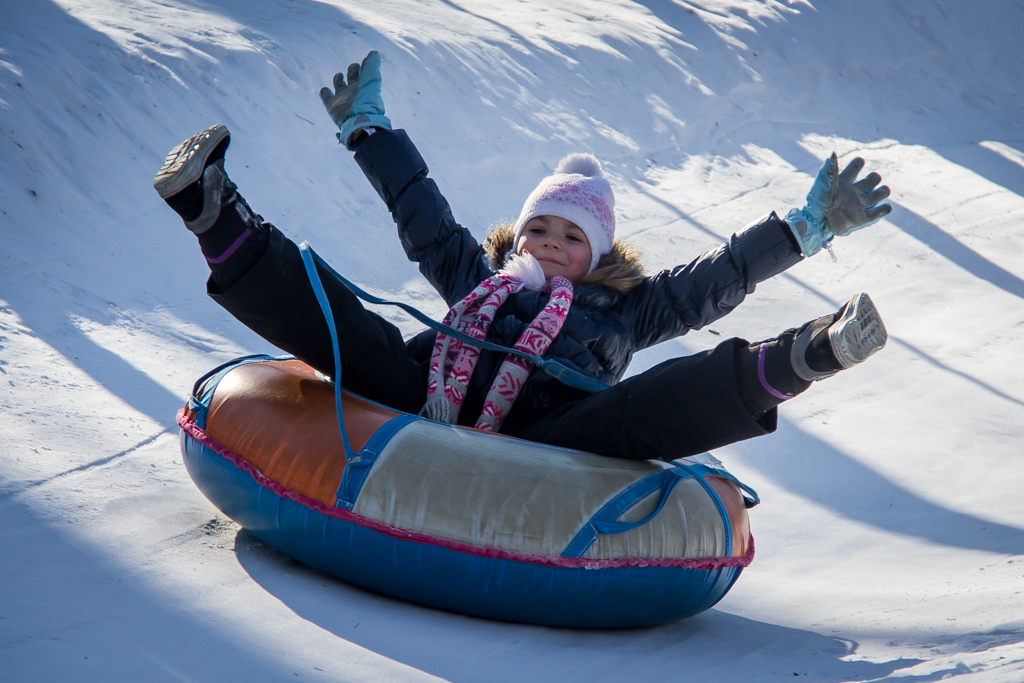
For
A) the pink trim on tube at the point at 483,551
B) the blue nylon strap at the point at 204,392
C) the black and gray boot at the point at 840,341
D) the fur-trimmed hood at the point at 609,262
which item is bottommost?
the pink trim on tube at the point at 483,551

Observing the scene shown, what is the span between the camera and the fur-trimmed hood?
7.80 feet

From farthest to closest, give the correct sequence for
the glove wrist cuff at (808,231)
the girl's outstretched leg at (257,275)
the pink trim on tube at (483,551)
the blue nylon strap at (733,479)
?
the glove wrist cuff at (808,231)
the blue nylon strap at (733,479)
the girl's outstretched leg at (257,275)
the pink trim on tube at (483,551)

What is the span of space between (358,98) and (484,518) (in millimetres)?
1339

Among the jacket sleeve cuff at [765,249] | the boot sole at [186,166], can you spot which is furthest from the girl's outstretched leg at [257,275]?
the jacket sleeve cuff at [765,249]

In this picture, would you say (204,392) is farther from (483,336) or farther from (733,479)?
(733,479)

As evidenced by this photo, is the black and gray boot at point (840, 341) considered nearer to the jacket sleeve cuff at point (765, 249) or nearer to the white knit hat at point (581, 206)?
the jacket sleeve cuff at point (765, 249)

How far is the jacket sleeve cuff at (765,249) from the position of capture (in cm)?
220

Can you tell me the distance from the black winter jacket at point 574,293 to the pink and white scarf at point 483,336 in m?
0.05

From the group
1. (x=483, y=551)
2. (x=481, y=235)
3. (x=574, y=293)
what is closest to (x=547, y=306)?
(x=574, y=293)

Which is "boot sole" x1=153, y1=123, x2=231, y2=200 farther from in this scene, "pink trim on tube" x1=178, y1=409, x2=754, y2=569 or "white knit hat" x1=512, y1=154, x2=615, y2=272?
"white knit hat" x1=512, y1=154, x2=615, y2=272

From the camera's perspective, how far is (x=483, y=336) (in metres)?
2.22

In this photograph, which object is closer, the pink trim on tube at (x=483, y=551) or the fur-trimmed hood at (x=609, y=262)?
the pink trim on tube at (x=483, y=551)

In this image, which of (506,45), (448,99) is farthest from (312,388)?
(506,45)

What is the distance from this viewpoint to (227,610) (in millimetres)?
1550
